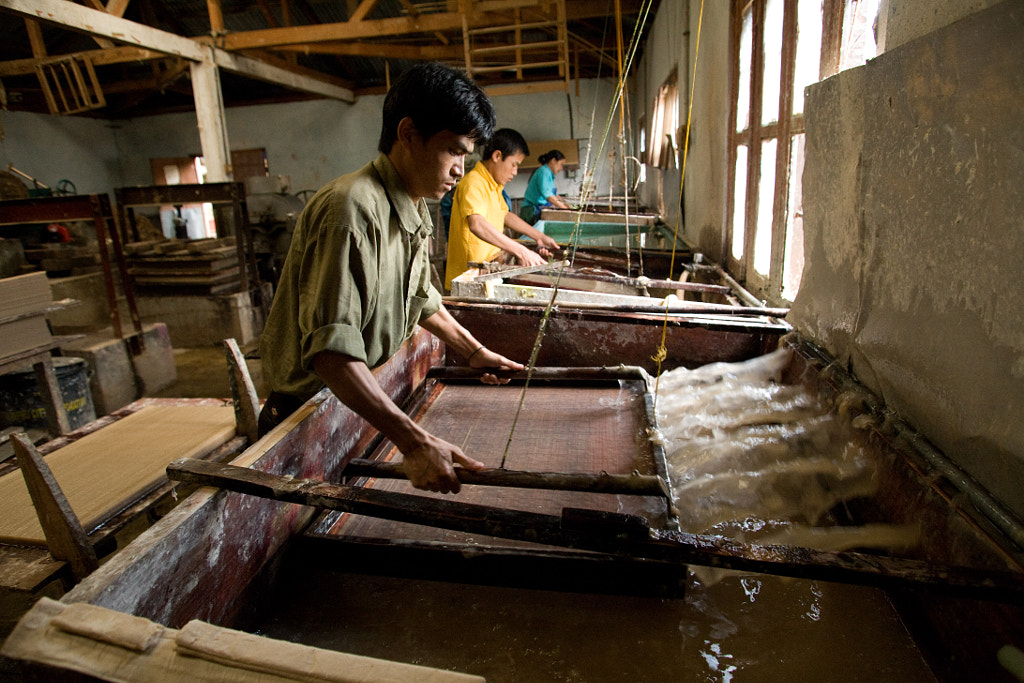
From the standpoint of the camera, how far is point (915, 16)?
1.67 metres

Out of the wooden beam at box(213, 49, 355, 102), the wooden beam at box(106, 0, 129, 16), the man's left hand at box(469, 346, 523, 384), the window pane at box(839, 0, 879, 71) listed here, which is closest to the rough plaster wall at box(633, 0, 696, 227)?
the window pane at box(839, 0, 879, 71)

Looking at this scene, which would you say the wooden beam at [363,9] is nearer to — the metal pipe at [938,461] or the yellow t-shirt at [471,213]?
the yellow t-shirt at [471,213]

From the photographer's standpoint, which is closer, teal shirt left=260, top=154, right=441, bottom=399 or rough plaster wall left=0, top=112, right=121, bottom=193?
teal shirt left=260, top=154, right=441, bottom=399

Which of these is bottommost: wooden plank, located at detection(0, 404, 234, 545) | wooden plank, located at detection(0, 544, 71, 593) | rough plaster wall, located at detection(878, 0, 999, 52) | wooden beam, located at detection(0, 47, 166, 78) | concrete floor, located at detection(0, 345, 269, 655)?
concrete floor, located at detection(0, 345, 269, 655)

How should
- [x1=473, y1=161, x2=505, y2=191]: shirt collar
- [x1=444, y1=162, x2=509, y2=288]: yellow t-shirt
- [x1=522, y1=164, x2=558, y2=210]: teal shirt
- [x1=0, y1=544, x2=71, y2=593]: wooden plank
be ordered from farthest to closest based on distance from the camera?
[x1=522, y1=164, x2=558, y2=210]: teal shirt → [x1=473, y1=161, x2=505, y2=191]: shirt collar → [x1=444, y1=162, x2=509, y2=288]: yellow t-shirt → [x1=0, y1=544, x2=71, y2=593]: wooden plank

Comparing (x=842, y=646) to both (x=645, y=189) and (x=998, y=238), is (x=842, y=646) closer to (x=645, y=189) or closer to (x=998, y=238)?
(x=998, y=238)

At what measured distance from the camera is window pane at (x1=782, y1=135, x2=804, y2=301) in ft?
10.1

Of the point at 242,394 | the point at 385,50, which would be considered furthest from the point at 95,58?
the point at 242,394

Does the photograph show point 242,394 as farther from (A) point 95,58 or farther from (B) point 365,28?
(A) point 95,58

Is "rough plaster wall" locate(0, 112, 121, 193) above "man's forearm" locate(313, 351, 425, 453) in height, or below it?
above

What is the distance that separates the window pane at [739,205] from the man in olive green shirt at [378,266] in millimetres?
3177

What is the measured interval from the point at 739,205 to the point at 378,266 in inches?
146

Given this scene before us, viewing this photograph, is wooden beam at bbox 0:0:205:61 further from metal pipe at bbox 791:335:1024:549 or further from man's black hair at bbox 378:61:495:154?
metal pipe at bbox 791:335:1024:549

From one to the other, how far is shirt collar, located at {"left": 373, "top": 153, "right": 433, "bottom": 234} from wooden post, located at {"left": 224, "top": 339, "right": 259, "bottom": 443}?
3.35 ft
